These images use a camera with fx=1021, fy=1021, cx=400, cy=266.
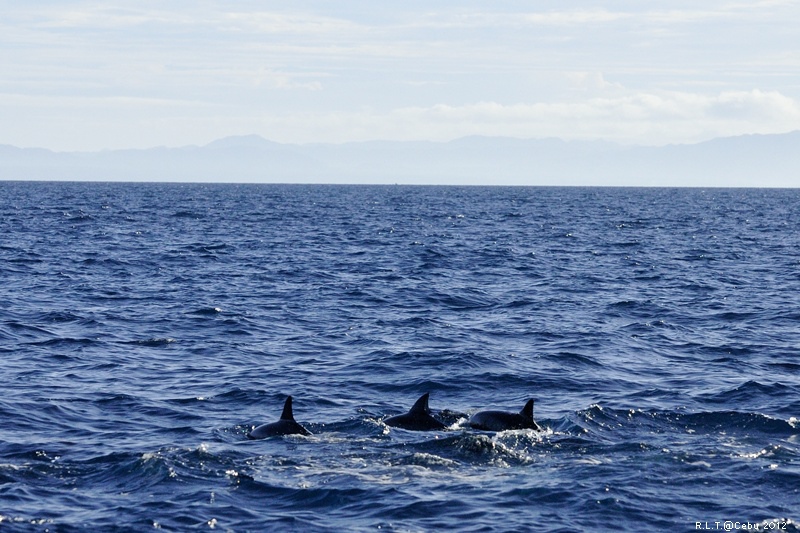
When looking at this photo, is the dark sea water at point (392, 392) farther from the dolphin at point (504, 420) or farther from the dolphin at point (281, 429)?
the dolphin at point (504, 420)

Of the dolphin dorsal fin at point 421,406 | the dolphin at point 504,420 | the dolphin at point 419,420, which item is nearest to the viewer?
the dolphin at point 504,420

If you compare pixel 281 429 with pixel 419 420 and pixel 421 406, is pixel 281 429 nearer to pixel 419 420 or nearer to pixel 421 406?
pixel 419 420

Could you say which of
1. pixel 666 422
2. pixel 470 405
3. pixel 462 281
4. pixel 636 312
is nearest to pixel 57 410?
pixel 470 405

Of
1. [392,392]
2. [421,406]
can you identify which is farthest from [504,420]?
[392,392]

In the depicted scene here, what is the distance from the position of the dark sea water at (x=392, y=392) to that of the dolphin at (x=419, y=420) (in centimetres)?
32

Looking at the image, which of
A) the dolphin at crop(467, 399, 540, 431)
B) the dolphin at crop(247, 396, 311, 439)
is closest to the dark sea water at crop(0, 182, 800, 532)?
the dolphin at crop(247, 396, 311, 439)

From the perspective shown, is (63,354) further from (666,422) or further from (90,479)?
(666,422)

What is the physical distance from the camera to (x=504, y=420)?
2133 cm

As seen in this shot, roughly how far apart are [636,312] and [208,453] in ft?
78.4

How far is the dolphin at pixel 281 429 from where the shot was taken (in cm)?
2073

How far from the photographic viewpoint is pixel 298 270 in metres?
53.5

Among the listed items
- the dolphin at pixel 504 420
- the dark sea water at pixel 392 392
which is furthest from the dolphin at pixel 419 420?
the dolphin at pixel 504 420

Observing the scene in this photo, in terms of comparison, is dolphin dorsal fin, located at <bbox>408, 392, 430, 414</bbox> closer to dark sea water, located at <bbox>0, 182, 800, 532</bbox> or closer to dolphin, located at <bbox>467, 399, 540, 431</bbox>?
dark sea water, located at <bbox>0, 182, 800, 532</bbox>

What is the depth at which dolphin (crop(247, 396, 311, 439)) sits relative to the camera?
20.7 m
